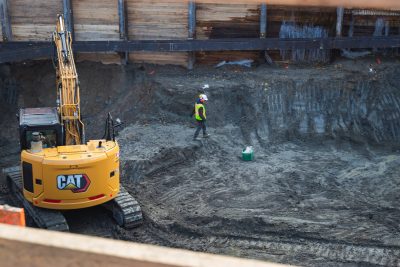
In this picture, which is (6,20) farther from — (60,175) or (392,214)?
(392,214)

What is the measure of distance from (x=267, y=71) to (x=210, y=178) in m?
6.14

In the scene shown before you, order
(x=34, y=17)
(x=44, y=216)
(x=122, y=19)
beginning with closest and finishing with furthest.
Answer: (x=44, y=216)
(x=122, y=19)
(x=34, y=17)

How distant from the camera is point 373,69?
17547mm

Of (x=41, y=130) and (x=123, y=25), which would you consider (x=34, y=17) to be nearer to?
(x=123, y=25)

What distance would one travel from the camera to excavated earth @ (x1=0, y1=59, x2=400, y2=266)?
1070 centimetres

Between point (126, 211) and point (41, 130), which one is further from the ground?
point (41, 130)

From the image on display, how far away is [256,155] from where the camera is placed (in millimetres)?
14875

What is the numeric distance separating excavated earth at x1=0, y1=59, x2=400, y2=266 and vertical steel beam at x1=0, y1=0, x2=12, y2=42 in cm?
136

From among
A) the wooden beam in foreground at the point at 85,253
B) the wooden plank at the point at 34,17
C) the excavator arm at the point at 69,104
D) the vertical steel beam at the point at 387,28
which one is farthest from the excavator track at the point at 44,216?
the vertical steel beam at the point at 387,28

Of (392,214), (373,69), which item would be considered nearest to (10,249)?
(392,214)

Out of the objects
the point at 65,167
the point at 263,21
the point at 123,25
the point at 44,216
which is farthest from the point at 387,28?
the point at 44,216

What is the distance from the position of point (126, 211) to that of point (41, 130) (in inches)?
97.8

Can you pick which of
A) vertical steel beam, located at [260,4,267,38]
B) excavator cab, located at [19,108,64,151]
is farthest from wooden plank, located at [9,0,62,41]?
excavator cab, located at [19,108,64,151]

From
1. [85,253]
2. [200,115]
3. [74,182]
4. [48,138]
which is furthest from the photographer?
[200,115]
